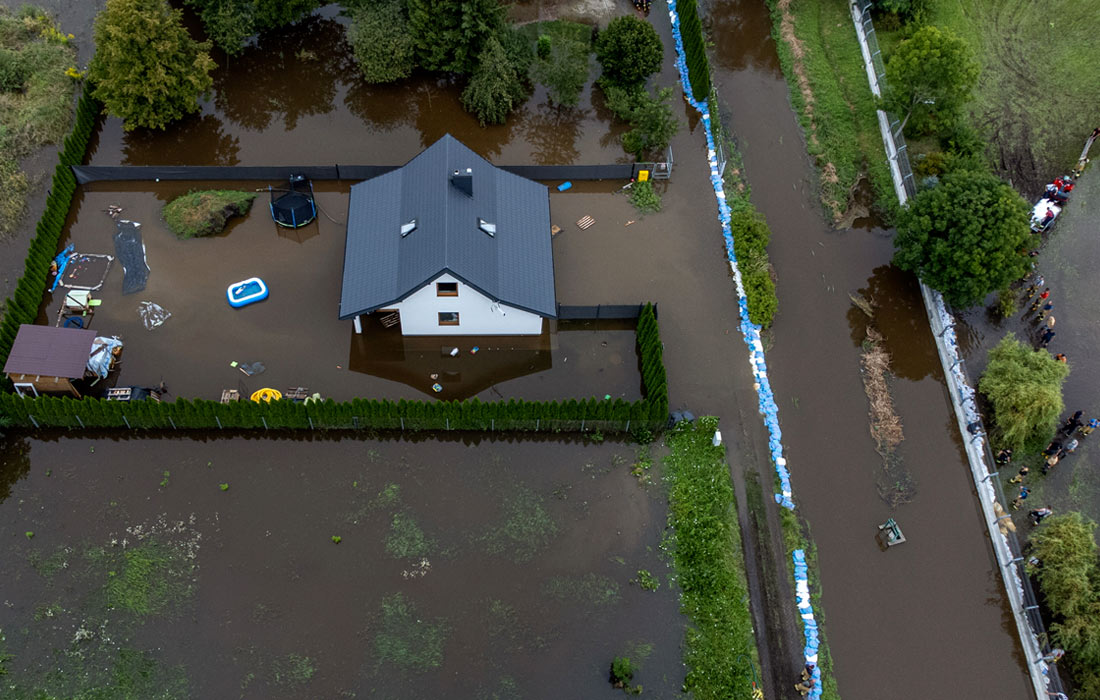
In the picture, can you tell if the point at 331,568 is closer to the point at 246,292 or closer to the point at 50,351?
the point at 246,292

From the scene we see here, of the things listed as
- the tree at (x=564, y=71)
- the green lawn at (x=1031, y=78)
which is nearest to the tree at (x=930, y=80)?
the green lawn at (x=1031, y=78)

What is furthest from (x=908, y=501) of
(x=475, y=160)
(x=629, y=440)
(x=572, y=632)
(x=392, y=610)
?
(x=475, y=160)

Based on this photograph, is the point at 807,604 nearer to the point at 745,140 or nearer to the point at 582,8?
the point at 745,140

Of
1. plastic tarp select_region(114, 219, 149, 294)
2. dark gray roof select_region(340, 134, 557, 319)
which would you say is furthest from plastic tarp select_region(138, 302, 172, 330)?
dark gray roof select_region(340, 134, 557, 319)

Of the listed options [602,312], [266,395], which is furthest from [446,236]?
[266,395]

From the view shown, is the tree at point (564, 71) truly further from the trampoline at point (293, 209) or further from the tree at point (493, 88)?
the trampoline at point (293, 209)
